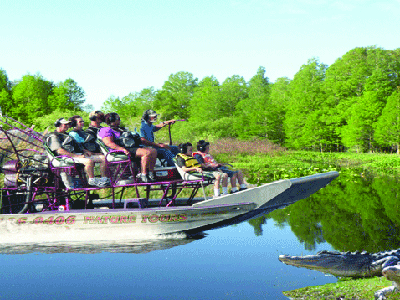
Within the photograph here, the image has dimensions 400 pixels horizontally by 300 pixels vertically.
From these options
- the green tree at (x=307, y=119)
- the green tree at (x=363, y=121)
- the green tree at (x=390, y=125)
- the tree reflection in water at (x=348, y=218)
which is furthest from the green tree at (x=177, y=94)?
the tree reflection in water at (x=348, y=218)

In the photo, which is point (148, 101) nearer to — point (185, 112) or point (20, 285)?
point (185, 112)

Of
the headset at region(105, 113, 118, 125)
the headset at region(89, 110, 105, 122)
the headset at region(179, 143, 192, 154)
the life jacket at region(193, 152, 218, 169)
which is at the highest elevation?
the headset at region(89, 110, 105, 122)

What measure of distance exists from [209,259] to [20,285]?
3.05m

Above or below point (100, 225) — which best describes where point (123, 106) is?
above

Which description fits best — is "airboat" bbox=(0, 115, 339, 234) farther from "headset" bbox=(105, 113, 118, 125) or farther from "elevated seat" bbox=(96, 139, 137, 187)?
"headset" bbox=(105, 113, 118, 125)

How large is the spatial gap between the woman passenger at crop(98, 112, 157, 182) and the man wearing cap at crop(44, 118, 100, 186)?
596 millimetres

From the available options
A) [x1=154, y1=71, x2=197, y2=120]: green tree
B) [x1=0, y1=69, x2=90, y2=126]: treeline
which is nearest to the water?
[x1=0, y1=69, x2=90, y2=126]: treeline

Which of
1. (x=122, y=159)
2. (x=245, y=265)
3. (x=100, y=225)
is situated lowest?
(x=245, y=265)

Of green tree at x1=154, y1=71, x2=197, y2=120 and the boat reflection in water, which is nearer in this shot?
the boat reflection in water

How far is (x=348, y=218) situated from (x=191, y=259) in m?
5.43

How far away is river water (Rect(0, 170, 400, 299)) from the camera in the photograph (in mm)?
6934

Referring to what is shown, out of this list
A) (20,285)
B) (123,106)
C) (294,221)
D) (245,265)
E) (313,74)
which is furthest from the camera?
Result: (123,106)

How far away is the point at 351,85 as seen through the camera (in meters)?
43.5

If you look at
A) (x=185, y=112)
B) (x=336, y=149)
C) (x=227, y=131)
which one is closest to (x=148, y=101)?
(x=185, y=112)
